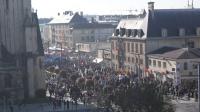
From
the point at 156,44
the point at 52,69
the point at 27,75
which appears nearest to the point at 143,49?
the point at 156,44

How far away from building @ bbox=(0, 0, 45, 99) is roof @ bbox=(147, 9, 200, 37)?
25.1m

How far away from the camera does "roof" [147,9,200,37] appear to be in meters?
90.6

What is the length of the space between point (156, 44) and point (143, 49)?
2.34m

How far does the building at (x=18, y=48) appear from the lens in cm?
6962

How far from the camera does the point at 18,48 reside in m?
71.2

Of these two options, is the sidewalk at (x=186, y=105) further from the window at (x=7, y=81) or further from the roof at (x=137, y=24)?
the roof at (x=137, y=24)

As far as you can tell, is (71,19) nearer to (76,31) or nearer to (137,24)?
(76,31)

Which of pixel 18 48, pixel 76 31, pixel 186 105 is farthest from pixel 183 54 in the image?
pixel 76 31

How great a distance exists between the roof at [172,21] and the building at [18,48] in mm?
25089

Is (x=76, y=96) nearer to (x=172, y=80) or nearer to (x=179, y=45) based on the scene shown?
(x=172, y=80)

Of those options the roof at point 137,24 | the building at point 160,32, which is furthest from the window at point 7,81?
the roof at point 137,24

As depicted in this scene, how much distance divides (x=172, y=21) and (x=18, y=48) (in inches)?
1217

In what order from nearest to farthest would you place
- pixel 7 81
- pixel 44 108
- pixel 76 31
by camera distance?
pixel 44 108
pixel 7 81
pixel 76 31

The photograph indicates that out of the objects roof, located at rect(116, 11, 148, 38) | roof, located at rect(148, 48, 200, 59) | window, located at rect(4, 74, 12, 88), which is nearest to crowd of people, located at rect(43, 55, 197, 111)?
window, located at rect(4, 74, 12, 88)
